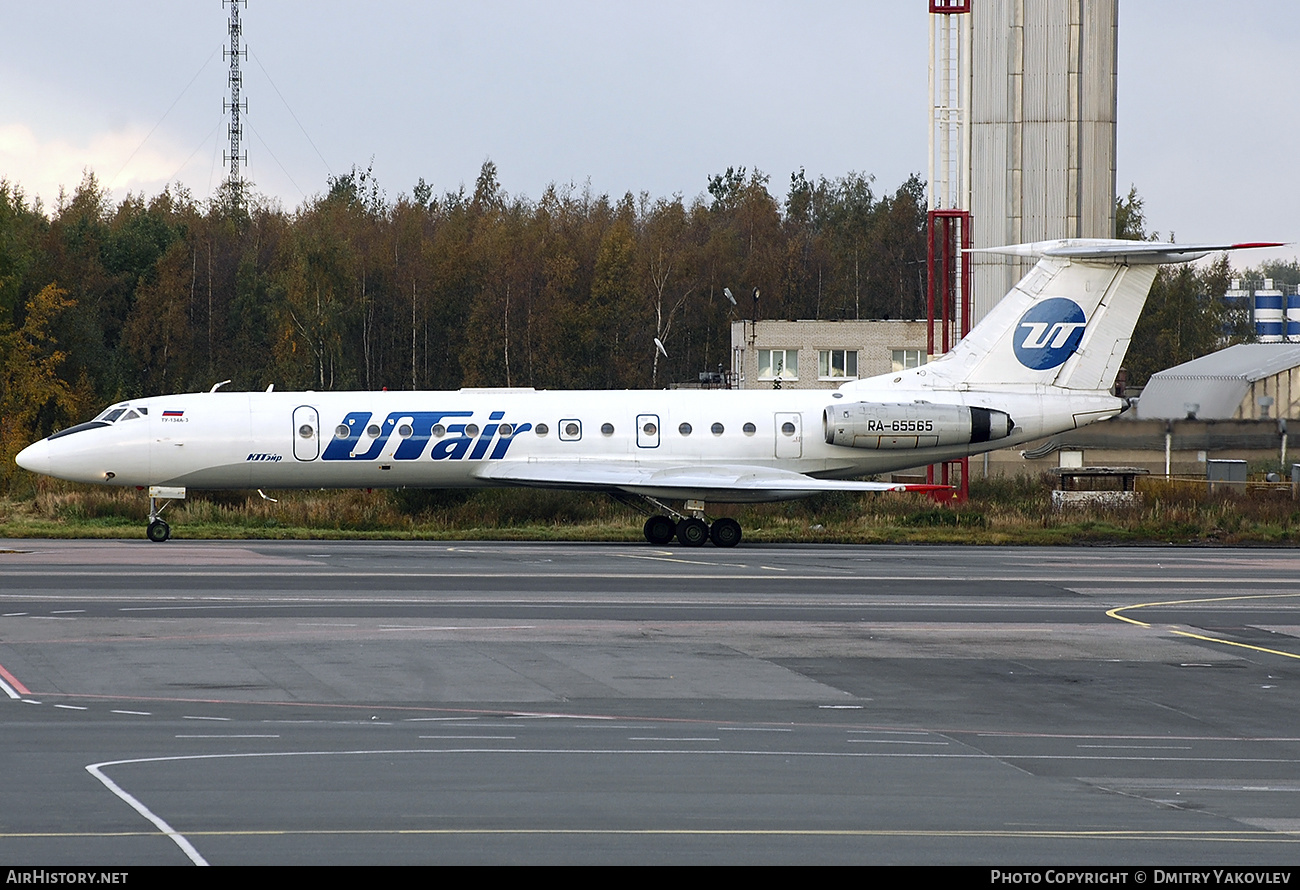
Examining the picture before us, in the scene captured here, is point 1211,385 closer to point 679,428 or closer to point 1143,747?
point 679,428

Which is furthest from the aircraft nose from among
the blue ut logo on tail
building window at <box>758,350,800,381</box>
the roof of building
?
the roof of building

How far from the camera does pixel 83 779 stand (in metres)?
9.69

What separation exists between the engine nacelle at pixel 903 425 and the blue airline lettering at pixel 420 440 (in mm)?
6705

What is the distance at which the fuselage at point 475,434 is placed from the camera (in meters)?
30.5

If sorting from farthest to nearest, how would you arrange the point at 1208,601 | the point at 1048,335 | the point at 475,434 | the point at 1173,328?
the point at 1173,328 < the point at 1048,335 < the point at 475,434 < the point at 1208,601

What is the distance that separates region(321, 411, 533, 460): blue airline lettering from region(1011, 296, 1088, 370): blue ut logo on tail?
11074 millimetres

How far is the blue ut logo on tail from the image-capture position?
32625mm

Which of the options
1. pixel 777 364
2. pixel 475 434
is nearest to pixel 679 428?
pixel 475 434

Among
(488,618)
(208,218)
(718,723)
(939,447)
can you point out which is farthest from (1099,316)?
(208,218)

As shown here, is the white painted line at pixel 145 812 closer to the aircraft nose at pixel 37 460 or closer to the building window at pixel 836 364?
the aircraft nose at pixel 37 460

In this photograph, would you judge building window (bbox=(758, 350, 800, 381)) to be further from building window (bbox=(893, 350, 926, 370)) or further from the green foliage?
the green foliage

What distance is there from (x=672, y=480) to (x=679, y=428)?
1.48 meters

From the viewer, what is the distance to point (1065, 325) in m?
32.7
